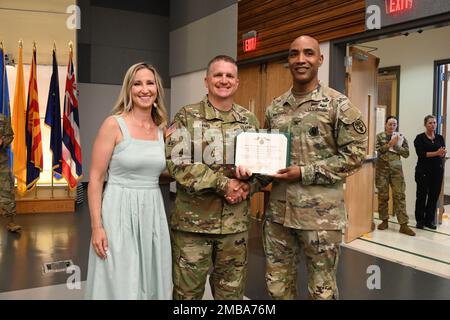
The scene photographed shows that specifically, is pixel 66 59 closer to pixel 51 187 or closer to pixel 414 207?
pixel 51 187

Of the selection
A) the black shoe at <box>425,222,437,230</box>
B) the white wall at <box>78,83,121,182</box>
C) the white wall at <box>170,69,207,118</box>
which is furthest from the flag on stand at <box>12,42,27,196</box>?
the black shoe at <box>425,222,437,230</box>

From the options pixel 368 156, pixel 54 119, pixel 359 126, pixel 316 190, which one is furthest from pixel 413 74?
pixel 54 119

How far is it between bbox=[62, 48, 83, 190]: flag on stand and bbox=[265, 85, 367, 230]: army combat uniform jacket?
467 centimetres

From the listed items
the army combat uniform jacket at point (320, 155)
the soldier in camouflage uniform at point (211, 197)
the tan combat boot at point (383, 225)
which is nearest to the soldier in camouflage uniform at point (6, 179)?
the soldier in camouflage uniform at point (211, 197)

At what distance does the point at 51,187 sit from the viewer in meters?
5.93

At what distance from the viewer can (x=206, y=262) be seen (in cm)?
178

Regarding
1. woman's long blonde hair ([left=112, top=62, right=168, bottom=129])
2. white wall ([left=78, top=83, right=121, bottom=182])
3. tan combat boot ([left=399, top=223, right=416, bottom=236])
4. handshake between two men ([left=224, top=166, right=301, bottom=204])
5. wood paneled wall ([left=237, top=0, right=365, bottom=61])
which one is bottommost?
tan combat boot ([left=399, top=223, right=416, bottom=236])

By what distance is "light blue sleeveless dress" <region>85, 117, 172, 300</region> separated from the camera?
1641 millimetres

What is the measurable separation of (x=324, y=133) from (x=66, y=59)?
5.57m

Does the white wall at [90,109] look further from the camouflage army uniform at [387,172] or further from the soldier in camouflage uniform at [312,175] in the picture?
the soldier in camouflage uniform at [312,175]

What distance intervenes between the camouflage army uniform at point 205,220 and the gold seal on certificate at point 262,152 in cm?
7

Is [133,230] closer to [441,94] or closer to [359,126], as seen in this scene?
[359,126]

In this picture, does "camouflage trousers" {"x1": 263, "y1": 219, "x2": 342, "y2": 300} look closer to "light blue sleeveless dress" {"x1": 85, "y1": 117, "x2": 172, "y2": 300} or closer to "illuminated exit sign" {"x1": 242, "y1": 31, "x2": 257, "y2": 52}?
"light blue sleeveless dress" {"x1": 85, "y1": 117, "x2": 172, "y2": 300}

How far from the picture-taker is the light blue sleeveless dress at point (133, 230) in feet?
5.38
